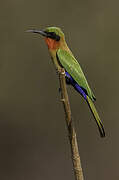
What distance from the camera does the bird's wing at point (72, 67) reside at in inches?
115

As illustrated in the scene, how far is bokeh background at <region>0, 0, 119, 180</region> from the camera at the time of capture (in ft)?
16.9

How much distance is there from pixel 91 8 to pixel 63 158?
1807mm

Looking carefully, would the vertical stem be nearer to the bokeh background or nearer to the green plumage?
the green plumage

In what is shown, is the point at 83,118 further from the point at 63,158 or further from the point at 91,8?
the point at 91,8

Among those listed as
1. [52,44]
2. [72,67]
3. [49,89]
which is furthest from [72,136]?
[49,89]

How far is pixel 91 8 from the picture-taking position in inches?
236

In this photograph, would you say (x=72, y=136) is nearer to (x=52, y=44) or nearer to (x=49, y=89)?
(x=52, y=44)

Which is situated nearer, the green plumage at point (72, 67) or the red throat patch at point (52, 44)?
the green plumage at point (72, 67)

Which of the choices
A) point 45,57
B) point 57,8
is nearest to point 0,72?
point 45,57

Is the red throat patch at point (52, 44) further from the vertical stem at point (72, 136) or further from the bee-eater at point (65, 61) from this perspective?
the vertical stem at point (72, 136)

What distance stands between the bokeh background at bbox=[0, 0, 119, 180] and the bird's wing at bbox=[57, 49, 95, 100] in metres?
2.14

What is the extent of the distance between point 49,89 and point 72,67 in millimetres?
2419

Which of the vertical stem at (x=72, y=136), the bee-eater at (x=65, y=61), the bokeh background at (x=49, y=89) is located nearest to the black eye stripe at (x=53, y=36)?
the bee-eater at (x=65, y=61)

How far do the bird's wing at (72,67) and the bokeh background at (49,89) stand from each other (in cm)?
214
